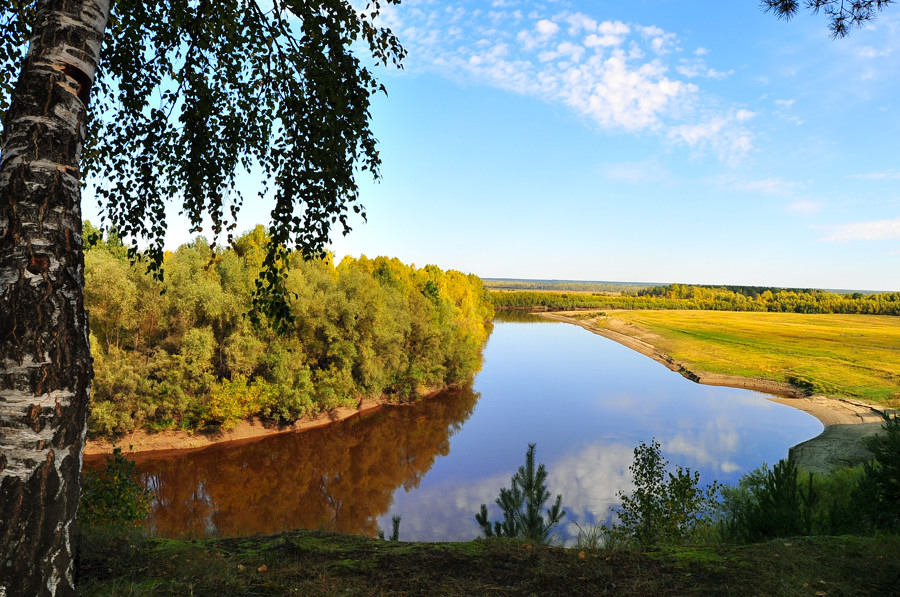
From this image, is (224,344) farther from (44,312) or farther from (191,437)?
(44,312)

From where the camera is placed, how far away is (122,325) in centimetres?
2312

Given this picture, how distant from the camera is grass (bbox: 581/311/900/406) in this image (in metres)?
41.9

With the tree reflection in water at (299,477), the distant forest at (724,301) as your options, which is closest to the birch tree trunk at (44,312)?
the tree reflection in water at (299,477)

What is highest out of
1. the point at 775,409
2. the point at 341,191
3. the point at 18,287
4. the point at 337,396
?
the point at 341,191

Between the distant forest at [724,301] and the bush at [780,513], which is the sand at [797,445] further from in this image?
the distant forest at [724,301]

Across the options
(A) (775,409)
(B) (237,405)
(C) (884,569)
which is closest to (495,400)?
(B) (237,405)

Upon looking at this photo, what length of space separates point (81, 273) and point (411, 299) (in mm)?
35466

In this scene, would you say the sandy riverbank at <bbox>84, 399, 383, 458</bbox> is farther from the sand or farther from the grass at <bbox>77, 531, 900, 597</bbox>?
the grass at <bbox>77, 531, 900, 597</bbox>

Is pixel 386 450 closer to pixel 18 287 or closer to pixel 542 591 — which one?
pixel 542 591

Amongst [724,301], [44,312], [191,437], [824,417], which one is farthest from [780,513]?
[724,301]

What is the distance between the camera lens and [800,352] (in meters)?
58.1

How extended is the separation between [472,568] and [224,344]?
24.5 meters

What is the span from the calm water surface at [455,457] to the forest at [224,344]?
7.26ft

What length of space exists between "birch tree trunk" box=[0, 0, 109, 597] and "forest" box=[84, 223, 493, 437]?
16895 millimetres
